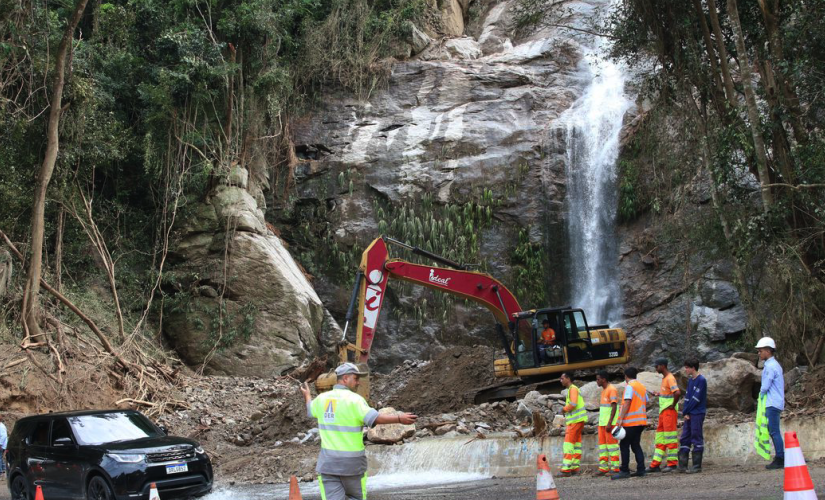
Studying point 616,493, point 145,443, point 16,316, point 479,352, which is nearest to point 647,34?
point 479,352

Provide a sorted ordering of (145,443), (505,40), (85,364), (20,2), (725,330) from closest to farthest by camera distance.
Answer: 1. (145,443)
2. (85,364)
3. (20,2)
4. (725,330)
5. (505,40)

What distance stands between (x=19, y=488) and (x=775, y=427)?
10067mm

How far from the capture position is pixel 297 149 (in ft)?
96.3

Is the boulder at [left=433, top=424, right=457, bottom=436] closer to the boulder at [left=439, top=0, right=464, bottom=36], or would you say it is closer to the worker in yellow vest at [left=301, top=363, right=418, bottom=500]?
the worker in yellow vest at [left=301, top=363, right=418, bottom=500]

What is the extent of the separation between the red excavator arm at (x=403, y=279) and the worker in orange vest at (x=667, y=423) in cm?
644

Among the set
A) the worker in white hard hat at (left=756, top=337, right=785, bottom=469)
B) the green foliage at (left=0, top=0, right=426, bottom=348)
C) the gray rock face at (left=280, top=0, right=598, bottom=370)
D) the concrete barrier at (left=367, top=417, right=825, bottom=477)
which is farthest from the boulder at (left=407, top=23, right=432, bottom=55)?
the worker in white hard hat at (left=756, top=337, right=785, bottom=469)

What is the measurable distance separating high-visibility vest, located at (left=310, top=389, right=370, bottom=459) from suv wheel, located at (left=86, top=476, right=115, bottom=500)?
476 cm

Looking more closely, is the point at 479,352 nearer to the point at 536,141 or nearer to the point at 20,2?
the point at 536,141

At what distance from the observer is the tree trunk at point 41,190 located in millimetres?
18016

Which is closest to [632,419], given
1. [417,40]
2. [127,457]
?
[127,457]

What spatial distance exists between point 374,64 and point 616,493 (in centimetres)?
2498

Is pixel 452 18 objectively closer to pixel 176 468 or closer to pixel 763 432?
pixel 763 432

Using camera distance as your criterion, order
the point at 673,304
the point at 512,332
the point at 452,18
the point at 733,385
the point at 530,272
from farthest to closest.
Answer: the point at 452,18
the point at 530,272
the point at 673,304
the point at 512,332
the point at 733,385

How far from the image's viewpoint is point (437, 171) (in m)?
28.3
